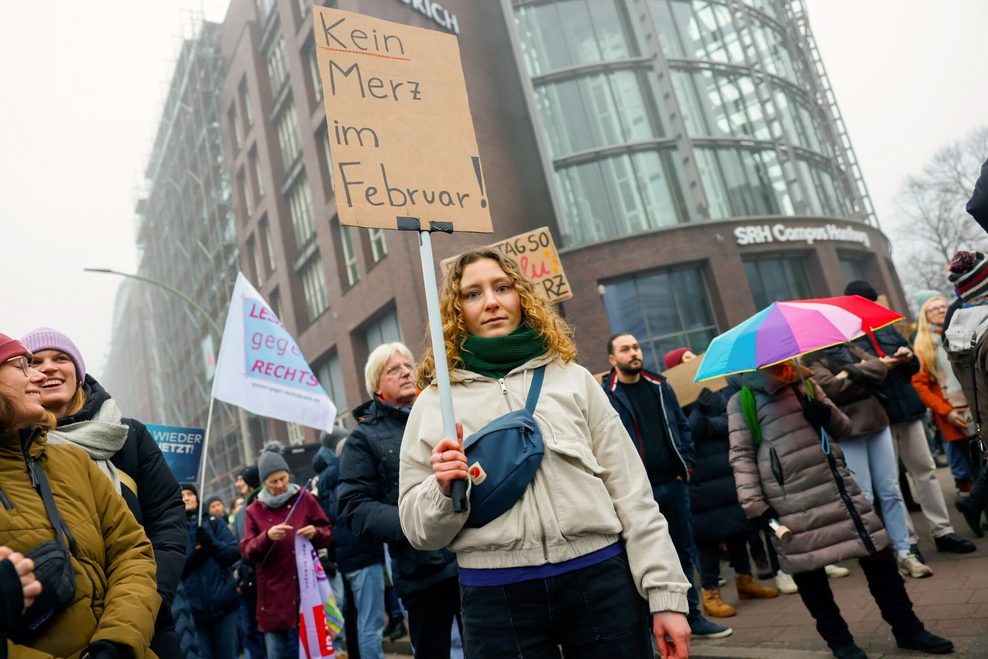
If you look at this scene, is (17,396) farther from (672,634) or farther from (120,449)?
(672,634)

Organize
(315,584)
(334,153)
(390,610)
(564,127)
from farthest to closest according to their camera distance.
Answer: (564,127) < (390,610) < (315,584) < (334,153)

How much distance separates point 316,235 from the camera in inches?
1037

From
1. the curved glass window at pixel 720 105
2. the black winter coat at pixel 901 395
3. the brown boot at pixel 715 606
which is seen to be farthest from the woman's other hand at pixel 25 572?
the curved glass window at pixel 720 105

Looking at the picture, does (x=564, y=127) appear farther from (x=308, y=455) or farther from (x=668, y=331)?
(x=308, y=455)

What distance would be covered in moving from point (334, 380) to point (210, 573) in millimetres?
20543

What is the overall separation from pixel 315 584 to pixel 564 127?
19514mm

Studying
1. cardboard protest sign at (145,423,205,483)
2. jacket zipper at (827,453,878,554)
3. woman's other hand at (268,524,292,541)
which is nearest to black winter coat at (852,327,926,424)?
jacket zipper at (827,453,878,554)

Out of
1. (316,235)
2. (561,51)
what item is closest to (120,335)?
(316,235)

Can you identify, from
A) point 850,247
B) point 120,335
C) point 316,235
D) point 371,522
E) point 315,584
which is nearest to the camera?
point 371,522

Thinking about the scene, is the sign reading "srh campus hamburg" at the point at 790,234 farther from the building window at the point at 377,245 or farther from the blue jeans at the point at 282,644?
the blue jeans at the point at 282,644

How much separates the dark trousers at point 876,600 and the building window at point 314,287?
77.7 feet

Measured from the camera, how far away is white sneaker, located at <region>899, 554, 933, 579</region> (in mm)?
4867

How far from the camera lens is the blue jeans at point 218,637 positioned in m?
5.80

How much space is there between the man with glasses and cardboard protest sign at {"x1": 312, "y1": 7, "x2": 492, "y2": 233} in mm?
1386
